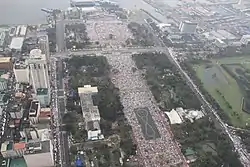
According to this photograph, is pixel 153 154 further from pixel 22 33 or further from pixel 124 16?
pixel 124 16

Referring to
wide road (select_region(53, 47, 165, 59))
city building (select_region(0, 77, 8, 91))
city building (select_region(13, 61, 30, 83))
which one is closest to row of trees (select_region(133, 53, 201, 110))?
wide road (select_region(53, 47, 165, 59))

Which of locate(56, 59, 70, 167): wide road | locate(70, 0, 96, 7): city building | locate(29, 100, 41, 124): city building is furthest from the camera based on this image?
locate(70, 0, 96, 7): city building

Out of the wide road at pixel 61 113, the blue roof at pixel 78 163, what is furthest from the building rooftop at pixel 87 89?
the blue roof at pixel 78 163

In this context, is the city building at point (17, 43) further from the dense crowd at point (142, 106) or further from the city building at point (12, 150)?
the city building at point (12, 150)

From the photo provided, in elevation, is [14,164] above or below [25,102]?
below

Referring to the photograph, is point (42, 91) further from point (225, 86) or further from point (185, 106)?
point (225, 86)

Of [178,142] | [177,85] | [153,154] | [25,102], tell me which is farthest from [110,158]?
[177,85]

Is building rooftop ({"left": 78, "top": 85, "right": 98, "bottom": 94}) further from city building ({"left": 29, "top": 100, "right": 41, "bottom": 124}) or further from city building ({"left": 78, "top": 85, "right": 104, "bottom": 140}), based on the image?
city building ({"left": 29, "top": 100, "right": 41, "bottom": 124})
